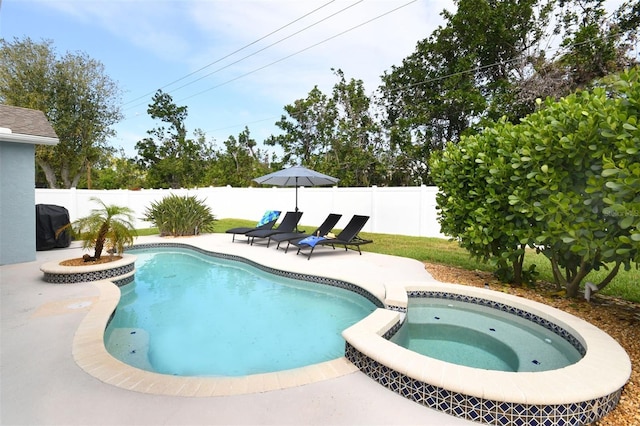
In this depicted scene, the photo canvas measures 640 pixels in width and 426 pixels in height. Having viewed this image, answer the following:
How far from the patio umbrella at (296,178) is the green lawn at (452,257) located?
286 cm

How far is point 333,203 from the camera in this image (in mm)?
15820

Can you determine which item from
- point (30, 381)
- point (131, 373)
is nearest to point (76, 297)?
point (30, 381)

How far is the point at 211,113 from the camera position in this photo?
34.8 meters

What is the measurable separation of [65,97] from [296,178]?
67.8 ft

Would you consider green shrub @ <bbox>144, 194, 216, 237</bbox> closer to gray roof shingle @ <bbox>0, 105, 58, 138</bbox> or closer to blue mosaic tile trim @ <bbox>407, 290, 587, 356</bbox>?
gray roof shingle @ <bbox>0, 105, 58, 138</bbox>

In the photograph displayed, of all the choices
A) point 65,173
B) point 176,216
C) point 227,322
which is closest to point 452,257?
point 227,322

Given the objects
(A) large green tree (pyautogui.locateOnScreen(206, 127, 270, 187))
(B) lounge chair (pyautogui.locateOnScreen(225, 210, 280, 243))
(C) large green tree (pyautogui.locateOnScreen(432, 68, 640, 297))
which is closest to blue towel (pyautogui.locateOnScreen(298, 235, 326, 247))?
(B) lounge chair (pyautogui.locateOnScreen(225, 210, 280, 243))

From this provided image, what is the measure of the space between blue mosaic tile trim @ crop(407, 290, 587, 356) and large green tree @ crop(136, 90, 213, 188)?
31.5 metres

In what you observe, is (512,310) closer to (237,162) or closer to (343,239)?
A: (343,239)

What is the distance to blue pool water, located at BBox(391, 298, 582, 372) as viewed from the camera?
12.3 ft

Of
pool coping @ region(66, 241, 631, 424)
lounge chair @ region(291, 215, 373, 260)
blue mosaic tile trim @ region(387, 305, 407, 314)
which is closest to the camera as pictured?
pool coping @ region(66, 241, 631, 424)

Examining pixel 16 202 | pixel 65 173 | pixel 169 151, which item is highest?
pixel 169 151

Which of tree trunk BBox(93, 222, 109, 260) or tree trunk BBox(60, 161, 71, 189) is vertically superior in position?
tree trunk BBox(60, 161, 71, 189)

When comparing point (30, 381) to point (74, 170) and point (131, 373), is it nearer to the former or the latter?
point (131, 373)
